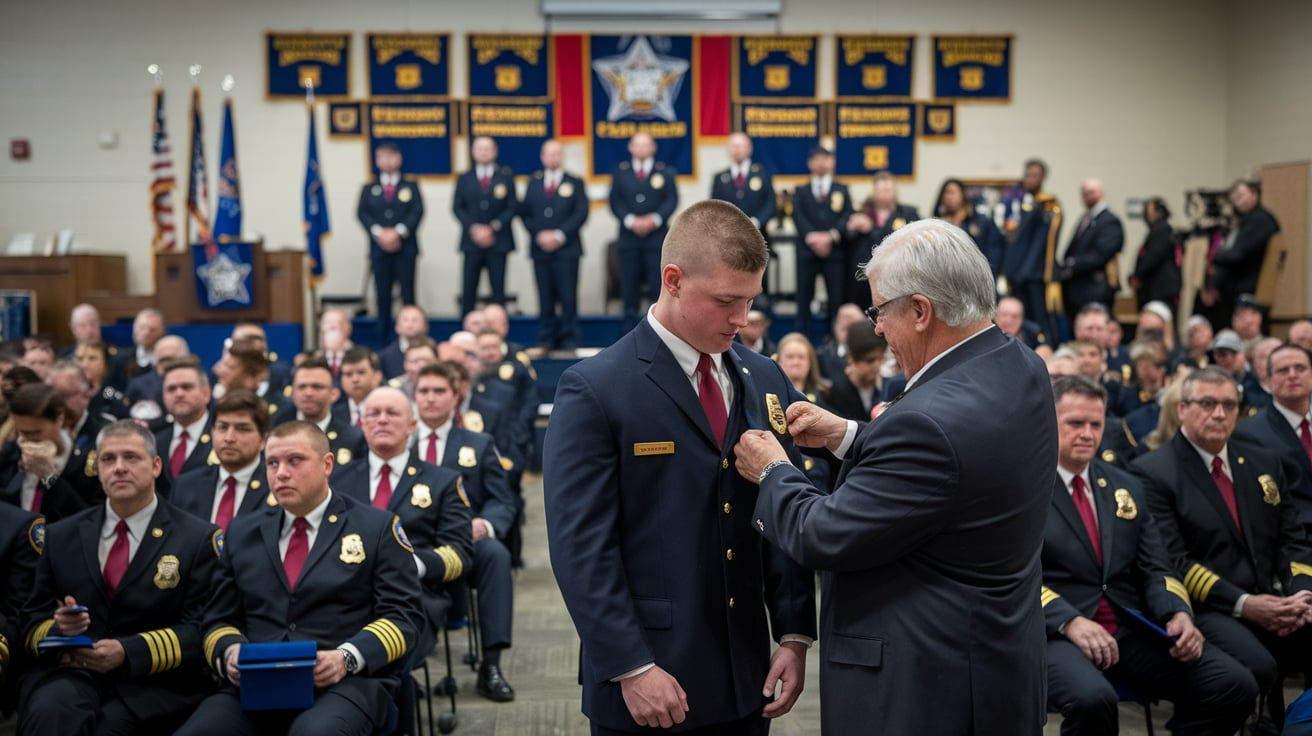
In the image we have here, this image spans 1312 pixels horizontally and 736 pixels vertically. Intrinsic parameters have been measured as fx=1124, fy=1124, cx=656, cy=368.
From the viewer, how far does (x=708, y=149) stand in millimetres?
12477

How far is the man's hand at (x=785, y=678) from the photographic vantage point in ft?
6.98

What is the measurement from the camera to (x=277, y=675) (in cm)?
293

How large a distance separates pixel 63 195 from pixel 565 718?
1055cm

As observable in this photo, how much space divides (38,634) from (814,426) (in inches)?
97.1

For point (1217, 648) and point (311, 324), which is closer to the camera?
point (1217, 648)

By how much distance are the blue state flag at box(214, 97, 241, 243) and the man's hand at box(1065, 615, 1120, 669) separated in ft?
29.9

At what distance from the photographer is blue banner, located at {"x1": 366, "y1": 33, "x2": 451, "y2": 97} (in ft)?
39.9

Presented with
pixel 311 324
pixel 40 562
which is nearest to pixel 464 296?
pixel 311 324

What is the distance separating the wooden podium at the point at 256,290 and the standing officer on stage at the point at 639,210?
9.79ft

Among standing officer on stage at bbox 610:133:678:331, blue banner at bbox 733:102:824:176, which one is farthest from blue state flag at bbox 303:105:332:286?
blue banner at bbox 733:102:824:176

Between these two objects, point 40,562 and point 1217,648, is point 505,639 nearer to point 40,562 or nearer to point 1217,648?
point 40,562

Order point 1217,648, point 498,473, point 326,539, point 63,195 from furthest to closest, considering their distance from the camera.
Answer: point 63,195 < point 498,473 < point 1217,648 < point 326,539

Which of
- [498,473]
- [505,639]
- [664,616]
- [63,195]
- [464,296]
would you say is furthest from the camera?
[63,195]

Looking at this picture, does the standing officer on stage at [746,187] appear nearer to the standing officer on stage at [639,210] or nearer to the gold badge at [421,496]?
the standing officer on stage at [639,210]
